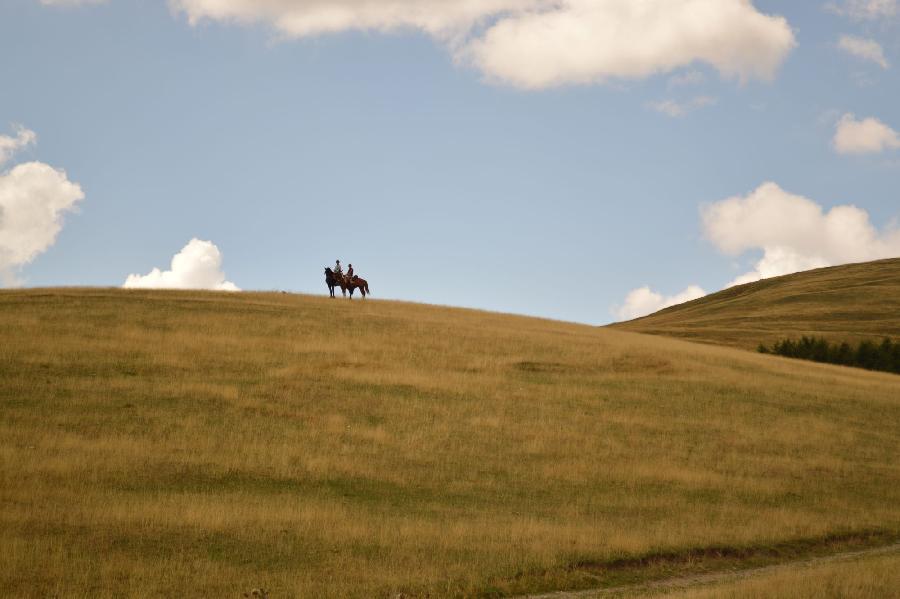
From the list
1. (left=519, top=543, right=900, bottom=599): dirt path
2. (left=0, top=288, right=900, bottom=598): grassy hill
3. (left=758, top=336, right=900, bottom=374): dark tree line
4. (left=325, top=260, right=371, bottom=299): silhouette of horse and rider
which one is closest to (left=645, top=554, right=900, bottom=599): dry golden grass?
(left=519, top=543, right=900, bottom=599): dirt path

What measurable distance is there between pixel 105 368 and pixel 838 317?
110821 mm

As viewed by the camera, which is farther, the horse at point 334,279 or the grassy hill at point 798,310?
the grassy hill at point 798,310

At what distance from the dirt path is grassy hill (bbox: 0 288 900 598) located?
50 centimetres

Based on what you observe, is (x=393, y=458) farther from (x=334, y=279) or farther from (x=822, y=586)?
(x=334, y=279)

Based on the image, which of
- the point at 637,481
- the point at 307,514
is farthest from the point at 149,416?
the point at 637,481

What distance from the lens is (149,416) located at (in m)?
29.1

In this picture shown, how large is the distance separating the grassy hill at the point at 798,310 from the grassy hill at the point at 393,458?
59739 millimetres

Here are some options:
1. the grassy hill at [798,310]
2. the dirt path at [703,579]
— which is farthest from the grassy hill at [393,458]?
the grassy hill at [798,310]

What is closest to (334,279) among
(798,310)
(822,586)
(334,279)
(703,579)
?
(334,279)

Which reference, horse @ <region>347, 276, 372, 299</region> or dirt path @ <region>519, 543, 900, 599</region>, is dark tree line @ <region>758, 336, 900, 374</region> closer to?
horse @ <region>347, 276, 372, 299</region>

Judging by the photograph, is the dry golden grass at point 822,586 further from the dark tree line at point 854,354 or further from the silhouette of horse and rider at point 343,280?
the dark tree line at point 854,354

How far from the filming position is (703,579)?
62.1 ft

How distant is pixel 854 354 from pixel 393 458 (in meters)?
64.5

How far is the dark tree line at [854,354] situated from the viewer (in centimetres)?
7856
